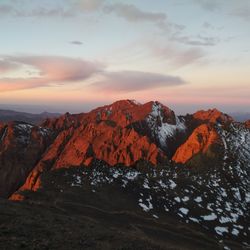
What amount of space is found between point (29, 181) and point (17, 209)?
6454 inches

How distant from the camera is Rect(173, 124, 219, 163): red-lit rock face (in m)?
150

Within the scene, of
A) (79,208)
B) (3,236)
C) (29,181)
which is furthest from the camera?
(29,181)

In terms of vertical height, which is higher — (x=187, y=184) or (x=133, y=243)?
(x=133, y=243)

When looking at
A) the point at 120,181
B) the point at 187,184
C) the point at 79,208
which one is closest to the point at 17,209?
the point at 79,208

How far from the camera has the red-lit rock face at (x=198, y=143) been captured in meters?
150

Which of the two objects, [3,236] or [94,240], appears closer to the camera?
[3,236]

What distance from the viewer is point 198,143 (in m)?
156

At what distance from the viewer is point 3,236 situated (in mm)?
26906

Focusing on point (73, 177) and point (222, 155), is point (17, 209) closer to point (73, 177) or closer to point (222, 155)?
point (73, 177)

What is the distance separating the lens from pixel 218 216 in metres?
88.1

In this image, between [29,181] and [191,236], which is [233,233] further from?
[29,181]

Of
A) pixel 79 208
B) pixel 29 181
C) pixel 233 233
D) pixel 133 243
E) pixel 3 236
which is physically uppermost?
pixel 3 236

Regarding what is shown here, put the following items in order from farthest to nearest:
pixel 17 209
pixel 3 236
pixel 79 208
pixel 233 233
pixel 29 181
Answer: pixel 29 181 < pixel 233 233 < pixel 79 208 < pixel 17 209 < pixel 3 236

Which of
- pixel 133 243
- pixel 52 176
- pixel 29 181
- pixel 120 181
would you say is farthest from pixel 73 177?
pixel 29 181
